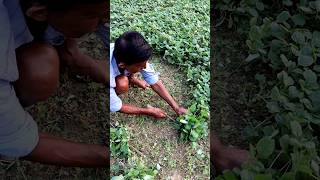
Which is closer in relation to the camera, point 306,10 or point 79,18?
point 79,18

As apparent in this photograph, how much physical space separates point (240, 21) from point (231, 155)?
21.4 inches

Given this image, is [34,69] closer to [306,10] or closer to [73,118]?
[73,118]

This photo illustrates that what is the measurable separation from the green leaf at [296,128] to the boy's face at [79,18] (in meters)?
0.44

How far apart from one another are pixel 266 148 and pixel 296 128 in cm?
8

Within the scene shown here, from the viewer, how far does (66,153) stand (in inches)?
48.3

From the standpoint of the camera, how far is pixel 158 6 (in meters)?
1.21

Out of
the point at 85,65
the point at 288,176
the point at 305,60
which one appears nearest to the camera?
the point at 288,176

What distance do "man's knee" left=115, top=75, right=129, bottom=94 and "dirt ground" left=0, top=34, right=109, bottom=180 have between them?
360 millimetres

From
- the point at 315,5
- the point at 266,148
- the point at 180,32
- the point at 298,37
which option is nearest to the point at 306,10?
the point at 315,5

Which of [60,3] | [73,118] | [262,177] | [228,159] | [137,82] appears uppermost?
[60,3]

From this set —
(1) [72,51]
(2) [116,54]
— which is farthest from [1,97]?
(1) [72,51]

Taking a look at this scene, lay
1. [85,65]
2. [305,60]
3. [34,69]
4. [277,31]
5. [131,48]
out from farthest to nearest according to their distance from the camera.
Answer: [85,65] → [277,31] → [305,60] → [34,69] → [131,48]

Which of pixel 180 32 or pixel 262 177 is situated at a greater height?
pixel 180 32

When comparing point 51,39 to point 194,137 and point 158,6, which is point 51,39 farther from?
point 194,137
